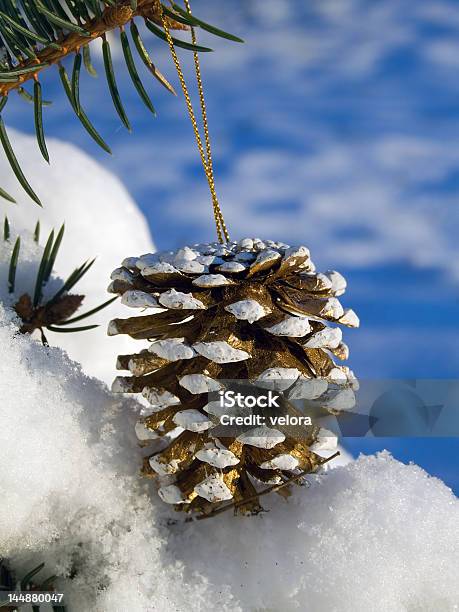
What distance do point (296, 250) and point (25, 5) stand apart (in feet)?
0.83

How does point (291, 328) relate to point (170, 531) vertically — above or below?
above

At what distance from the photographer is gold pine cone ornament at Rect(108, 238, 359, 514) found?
37cm

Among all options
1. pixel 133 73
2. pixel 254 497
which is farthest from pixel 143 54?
pixel 254 497

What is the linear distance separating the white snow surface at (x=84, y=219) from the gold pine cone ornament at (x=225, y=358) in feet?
0.85

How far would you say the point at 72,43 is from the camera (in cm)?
43

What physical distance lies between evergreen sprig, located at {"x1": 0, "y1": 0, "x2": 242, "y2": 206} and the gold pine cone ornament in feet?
0.40

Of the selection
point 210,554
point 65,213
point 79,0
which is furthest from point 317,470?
point 65,213

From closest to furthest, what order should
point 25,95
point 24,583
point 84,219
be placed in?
point 24,583 → point 25,95 → point 84,219

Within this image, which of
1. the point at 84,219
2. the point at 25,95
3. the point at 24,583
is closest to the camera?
the point at 24,583

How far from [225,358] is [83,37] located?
248 mm

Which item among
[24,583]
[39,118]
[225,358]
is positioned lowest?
[24,583]

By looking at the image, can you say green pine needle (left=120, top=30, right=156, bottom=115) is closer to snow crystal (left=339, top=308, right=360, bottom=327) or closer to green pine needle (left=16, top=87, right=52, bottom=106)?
green pine needle (left=16, top=87, right=52, bottom=106)

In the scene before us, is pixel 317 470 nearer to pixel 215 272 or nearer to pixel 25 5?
pixel 215 272

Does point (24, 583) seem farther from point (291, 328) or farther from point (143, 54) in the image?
point (143, 54)
